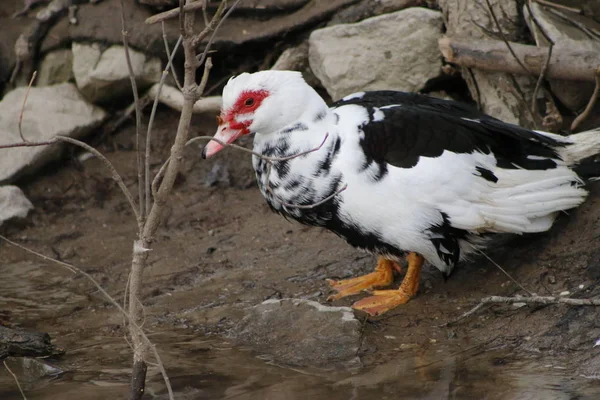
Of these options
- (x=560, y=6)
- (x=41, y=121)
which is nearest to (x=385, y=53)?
(x=560, y=6)

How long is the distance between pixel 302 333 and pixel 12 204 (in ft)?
9.41

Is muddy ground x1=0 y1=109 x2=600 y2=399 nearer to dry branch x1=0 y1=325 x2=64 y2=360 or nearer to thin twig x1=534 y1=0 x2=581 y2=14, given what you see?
dry branch x1=0 y1=325 x2=64 y2=360

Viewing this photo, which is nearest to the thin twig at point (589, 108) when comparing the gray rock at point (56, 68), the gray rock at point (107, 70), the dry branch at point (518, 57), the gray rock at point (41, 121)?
the dry branch at point (518, 57)

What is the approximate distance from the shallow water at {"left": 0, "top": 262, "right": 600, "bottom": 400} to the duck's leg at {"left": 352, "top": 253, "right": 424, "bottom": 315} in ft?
1.64

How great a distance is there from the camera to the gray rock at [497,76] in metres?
5.62

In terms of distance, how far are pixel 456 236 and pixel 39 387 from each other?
2075 mm

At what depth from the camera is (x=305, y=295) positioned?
4.93m

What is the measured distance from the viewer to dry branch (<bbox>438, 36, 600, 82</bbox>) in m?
5.24

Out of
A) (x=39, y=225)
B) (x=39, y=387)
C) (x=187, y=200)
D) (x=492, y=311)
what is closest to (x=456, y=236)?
(x=492, y=311)

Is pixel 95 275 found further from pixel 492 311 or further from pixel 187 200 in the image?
pixel 492 311

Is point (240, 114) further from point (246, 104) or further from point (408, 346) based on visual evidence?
point (408, 346)

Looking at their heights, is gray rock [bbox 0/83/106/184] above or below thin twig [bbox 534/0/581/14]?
below

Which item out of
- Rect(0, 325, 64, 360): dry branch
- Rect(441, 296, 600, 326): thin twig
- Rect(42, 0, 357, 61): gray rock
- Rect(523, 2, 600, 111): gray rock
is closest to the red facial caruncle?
Rect(0, 325, 64, 360): dry branch

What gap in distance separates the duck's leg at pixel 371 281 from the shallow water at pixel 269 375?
0.76 metres
